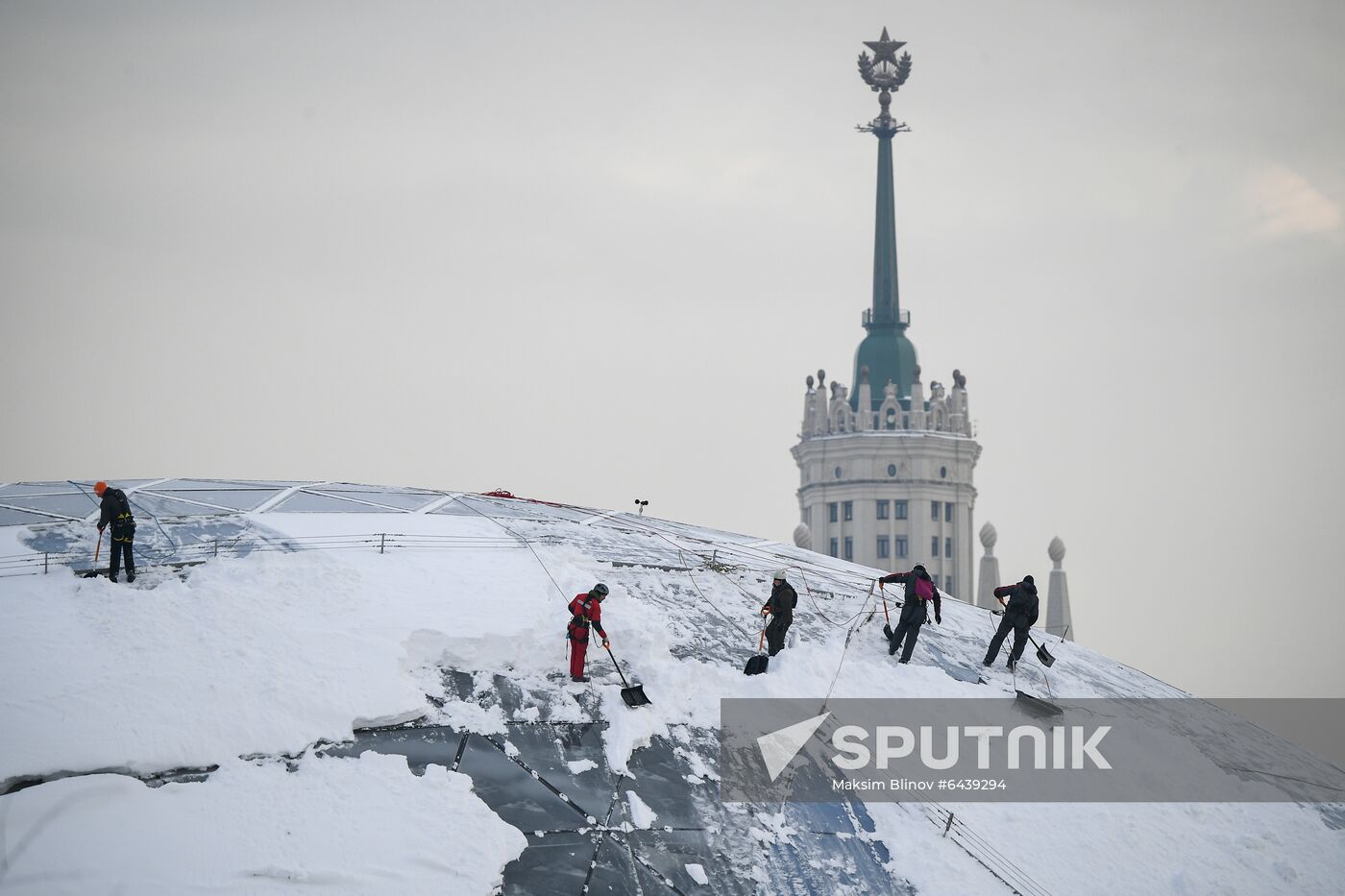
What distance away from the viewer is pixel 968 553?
423 feet

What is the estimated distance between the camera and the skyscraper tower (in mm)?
126875

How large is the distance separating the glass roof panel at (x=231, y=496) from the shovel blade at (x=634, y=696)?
11248 mm

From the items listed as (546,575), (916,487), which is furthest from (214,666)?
(916,487)

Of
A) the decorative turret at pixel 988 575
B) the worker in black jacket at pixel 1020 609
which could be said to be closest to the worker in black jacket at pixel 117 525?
the worker in black jacket at pixel 1020 609

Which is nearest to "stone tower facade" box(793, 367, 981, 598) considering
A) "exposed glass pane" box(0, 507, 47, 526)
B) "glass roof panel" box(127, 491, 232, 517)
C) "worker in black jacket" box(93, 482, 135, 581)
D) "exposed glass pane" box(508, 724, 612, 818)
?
"glass roof panel" box(127, 491, 232, 517)

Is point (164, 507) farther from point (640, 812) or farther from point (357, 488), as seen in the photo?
point (640, 812)

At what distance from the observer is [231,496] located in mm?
29422

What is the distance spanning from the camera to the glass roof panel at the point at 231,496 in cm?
2853

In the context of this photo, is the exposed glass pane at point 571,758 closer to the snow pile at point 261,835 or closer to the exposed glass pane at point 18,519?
the snow pile at point 261,835

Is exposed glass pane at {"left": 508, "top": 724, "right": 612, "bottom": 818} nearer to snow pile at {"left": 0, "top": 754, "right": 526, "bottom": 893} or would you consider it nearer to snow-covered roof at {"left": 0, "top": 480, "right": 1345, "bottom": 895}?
snow-covered roof at {"left": 0, "top": 480, "right": 1345, "bottom": 895}

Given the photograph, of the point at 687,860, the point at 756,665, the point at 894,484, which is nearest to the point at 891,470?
the point at 894,484

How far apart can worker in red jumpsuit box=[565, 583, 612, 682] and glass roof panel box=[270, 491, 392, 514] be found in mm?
9888

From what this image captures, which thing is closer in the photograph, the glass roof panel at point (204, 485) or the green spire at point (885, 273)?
the glass roof panel at point (204, 485)

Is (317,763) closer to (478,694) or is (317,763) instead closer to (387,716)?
(387,716)
